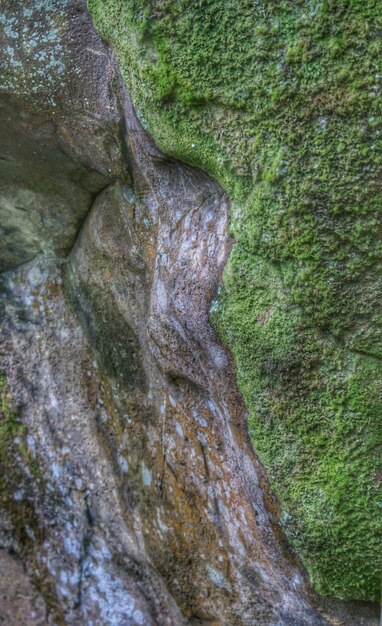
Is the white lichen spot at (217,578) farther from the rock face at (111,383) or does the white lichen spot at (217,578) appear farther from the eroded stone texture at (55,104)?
the eroded stone texture at (55,104)

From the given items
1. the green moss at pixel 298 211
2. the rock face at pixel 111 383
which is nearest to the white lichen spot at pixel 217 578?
the rock face at pixel 111 383

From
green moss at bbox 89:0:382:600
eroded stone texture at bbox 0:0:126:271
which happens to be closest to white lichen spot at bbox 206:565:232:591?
green moss at bbox 89:0:382:600

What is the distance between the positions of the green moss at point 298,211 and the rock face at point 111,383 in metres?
0.10

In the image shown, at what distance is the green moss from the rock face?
0.10 metres

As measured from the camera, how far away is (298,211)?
1.23 metres

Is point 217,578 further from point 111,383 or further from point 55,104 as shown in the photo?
point 55,104

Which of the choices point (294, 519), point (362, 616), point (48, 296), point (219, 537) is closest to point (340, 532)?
point (294, 519)

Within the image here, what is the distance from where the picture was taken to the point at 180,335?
5.10 feet

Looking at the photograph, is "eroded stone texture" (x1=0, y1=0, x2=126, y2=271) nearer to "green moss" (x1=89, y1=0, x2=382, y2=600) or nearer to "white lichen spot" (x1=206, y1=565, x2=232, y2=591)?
"green moss" (x1=89, y1=0, x2=382, y2=600)

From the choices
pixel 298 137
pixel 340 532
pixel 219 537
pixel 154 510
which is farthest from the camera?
pixel 154 510

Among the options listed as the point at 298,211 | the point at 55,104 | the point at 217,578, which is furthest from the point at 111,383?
the point at 298,211

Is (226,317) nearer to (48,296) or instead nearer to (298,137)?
(298,137)

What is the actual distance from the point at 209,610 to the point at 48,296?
3.59 feet

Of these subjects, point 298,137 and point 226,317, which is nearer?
point 298,137
